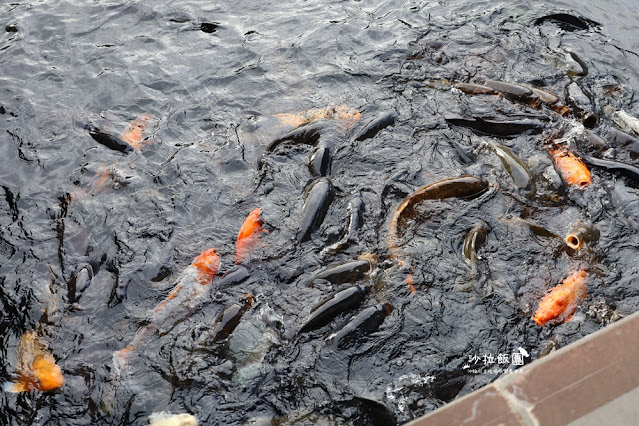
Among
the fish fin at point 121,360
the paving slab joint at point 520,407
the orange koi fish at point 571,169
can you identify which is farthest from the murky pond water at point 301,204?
the paving slab joint at point 520,407

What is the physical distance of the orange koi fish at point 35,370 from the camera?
4246 millimetres

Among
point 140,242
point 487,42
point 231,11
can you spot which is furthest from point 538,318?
point 231,11

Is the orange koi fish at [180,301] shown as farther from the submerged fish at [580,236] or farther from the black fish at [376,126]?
the submerged fish at [580,236]

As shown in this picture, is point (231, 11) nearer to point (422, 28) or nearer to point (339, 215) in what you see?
point (422, 28)

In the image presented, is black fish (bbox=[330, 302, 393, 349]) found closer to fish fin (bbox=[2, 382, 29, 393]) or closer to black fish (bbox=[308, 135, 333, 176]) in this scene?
black fish (bbox=[308, 135, 333, 176])

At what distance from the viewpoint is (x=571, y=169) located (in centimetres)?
590

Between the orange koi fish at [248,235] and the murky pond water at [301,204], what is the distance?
55mm

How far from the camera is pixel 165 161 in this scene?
633cm

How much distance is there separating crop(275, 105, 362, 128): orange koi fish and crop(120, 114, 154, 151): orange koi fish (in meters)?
1.72

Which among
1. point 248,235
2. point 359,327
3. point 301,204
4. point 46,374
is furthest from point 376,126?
point 46,374

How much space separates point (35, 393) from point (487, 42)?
7.50 m

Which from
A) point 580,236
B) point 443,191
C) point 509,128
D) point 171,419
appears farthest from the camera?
point 509,128

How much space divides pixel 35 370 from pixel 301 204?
2918mm

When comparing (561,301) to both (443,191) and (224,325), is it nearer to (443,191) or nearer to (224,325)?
(443,191)
